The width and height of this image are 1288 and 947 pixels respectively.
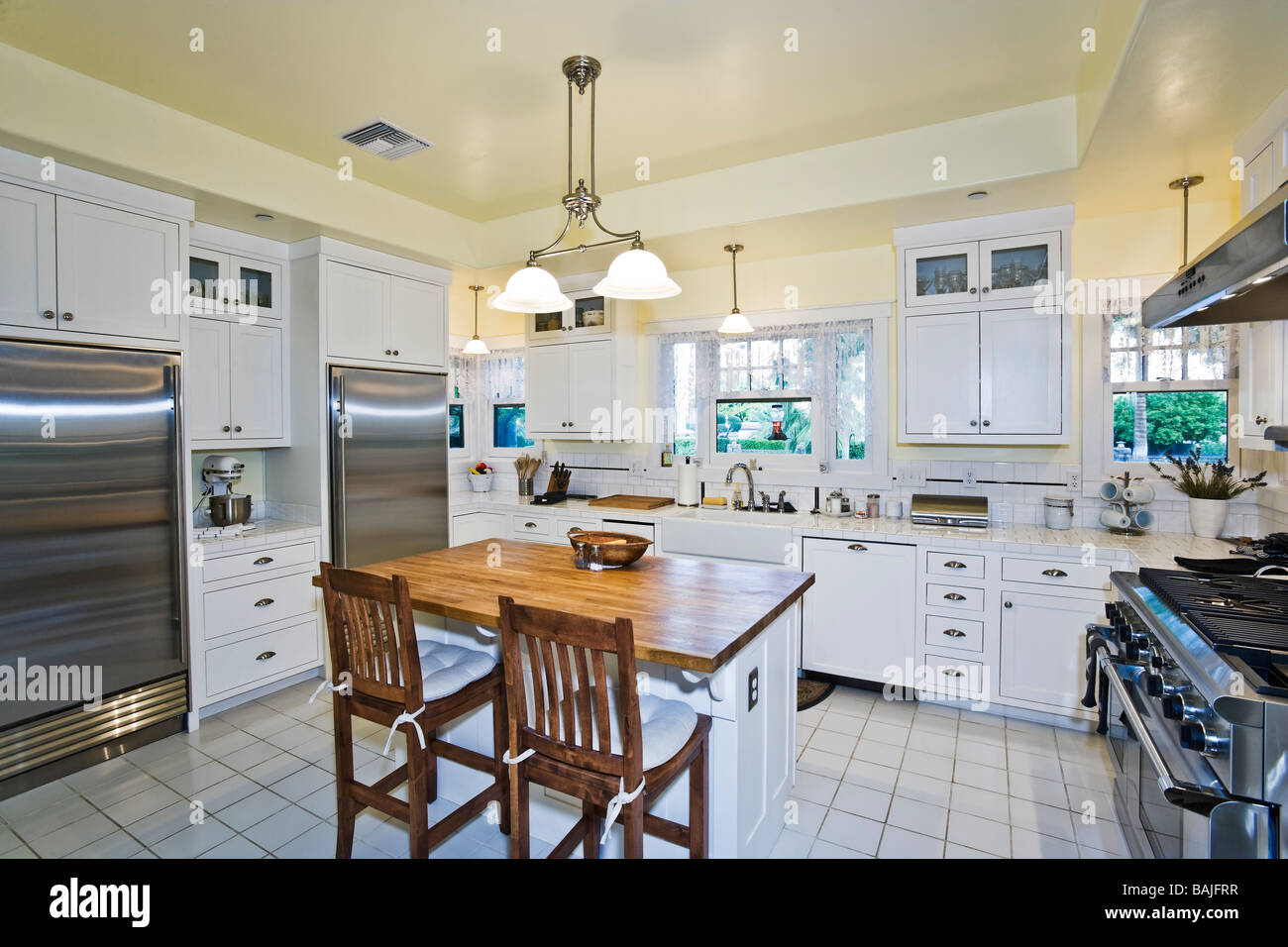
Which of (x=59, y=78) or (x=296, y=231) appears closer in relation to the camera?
(x=59, y=78)

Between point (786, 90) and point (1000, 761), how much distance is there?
3158 millimetres

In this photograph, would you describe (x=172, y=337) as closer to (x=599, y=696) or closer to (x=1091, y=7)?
(x=599, y=696)

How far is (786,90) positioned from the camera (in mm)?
2701

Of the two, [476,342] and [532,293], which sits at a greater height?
[476,342]

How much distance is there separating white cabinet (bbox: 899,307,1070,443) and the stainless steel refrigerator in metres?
3.11

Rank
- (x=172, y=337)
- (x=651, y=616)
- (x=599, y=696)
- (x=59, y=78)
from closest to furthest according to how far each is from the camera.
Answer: (x=599, y=696) → (x=651, y=616) → (x=59, y=78) → (x=172, y=337)

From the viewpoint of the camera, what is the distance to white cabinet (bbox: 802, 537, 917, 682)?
3.38 metres

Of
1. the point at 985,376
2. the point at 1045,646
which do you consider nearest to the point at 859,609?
the point at 1045,646

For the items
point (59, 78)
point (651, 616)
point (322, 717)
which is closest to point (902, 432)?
point (651, 616)

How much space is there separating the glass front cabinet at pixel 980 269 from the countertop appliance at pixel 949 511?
111 centimetres

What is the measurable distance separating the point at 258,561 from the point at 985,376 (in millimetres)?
4192

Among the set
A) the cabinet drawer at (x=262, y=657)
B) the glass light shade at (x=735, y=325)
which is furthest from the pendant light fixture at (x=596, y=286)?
the cabinet drawer at (x=262, y=657)

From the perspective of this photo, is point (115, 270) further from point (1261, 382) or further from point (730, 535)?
point (1261, 382)

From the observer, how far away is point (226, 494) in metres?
3.74
